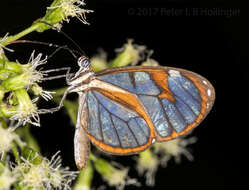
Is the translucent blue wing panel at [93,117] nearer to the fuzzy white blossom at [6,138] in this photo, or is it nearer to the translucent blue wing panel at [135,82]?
the translucent blue wing panel at [135,82]

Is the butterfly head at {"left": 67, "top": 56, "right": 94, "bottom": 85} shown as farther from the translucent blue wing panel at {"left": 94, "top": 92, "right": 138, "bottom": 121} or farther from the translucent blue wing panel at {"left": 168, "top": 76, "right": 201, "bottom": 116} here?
the translucent blue wing panel at {"left": 168, "top": 76, "right": 201, "bottom": 116}

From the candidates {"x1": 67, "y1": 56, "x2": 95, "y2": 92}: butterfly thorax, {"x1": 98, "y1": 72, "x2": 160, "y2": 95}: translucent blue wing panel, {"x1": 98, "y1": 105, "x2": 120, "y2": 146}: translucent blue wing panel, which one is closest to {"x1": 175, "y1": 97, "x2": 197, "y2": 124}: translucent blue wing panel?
{"x1": 98, "y1": 72, "x2": 160, "y2": 95}: translucent blue wing panel

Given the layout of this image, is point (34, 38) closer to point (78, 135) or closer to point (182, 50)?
point (78, 135)

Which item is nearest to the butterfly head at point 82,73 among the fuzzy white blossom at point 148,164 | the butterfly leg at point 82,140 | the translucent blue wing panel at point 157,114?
the butterfly leg at point 82,140

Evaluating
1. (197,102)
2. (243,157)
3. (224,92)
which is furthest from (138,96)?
(243,157)

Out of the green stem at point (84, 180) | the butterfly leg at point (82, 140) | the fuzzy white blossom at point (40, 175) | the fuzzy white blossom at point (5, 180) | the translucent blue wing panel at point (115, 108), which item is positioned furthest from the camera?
the green stem at point (84, 180)

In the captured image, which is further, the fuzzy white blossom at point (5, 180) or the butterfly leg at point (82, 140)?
the butterfly leg at point (82, 140)
